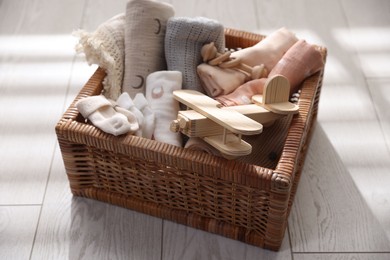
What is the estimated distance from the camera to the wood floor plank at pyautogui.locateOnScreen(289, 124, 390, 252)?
1033mm

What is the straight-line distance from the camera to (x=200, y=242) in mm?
1037

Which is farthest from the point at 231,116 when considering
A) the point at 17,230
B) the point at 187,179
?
the point at 17,230

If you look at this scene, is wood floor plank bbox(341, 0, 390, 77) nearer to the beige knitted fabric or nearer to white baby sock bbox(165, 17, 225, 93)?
white baby sock bbox(165, 17, 225, 93)

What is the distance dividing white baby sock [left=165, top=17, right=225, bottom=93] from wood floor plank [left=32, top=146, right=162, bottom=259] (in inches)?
11.3

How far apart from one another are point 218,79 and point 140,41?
179 millimetres

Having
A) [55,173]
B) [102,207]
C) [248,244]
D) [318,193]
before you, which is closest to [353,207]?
[318,193]

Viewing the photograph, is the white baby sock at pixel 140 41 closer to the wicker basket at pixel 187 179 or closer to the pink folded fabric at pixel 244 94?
the wicker basket at pixel 187 179

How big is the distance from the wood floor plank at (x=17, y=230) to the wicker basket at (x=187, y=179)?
0.10m

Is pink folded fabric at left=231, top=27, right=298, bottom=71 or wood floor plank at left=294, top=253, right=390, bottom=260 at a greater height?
pink folded fabric at left=231, top=27, right=298, bottom=71

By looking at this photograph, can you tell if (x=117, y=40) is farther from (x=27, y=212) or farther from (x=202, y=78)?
(x=27, y=212)

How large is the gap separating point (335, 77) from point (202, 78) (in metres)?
0.45

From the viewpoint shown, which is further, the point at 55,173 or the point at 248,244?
the point at 55,173

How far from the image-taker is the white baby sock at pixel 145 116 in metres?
1.04

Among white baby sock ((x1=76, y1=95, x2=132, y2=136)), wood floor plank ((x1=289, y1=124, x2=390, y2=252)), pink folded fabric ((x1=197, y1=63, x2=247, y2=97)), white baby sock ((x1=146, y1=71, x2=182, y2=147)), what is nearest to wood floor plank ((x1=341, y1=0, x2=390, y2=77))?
wood floor plank ((x1=289, y1=124, x2=390, y2=252))
